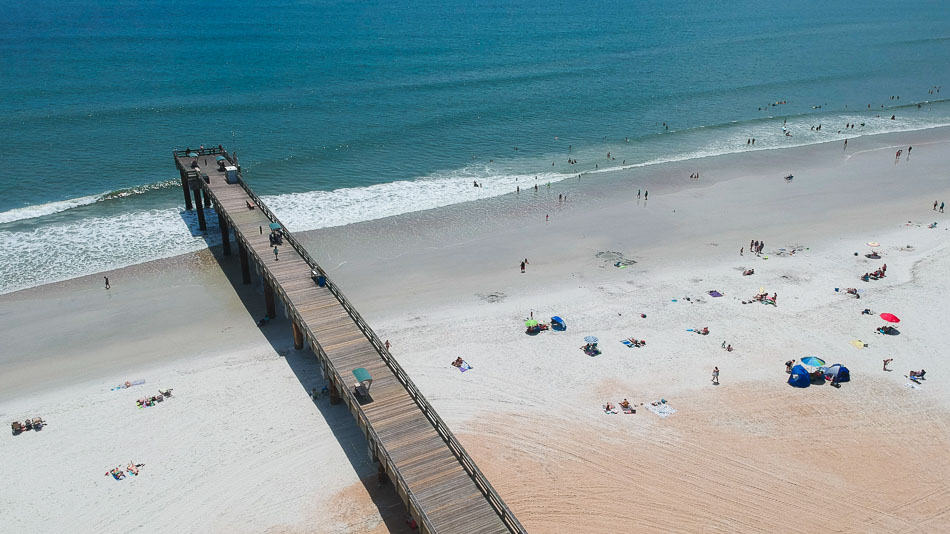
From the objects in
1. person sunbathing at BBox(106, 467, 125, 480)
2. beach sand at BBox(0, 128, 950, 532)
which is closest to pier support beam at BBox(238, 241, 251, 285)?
beach sand at BBox(0, 128, 950, 532)

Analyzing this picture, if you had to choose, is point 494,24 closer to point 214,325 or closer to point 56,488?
point 214,325

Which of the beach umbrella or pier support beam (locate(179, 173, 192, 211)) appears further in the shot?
pier support beam (locate(179, 173, 192, 211))

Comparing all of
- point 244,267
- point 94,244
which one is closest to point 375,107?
point 94,244

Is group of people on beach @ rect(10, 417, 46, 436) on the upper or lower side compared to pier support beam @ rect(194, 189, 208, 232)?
lower

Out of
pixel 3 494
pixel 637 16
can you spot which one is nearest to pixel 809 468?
pixel 3 494

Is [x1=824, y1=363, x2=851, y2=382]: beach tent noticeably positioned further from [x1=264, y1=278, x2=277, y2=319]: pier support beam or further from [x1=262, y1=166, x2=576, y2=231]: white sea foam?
[x1=262, y1=166, x2=576, y2=231]: white sea foam
